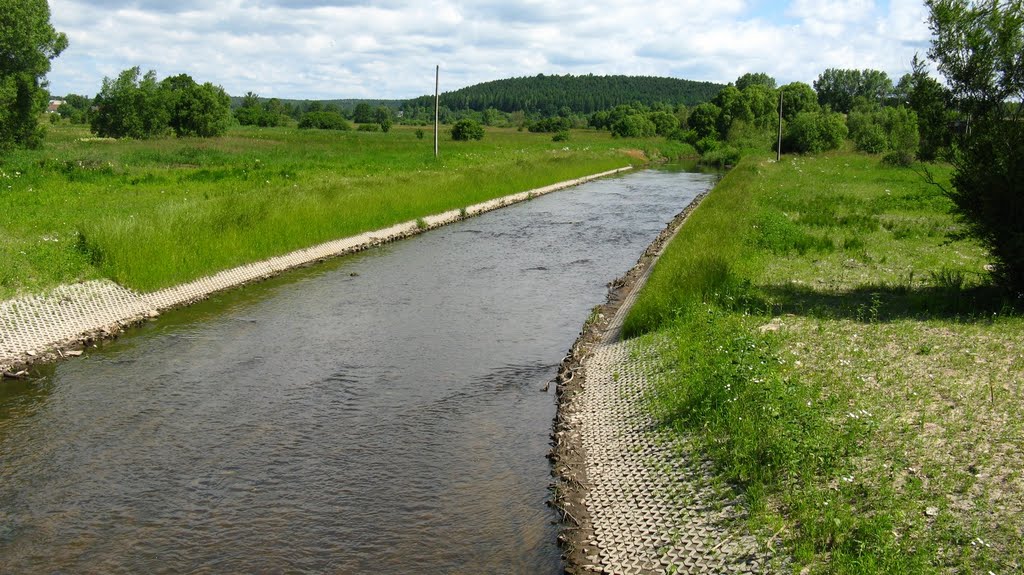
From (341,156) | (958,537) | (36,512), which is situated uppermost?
(341,156)

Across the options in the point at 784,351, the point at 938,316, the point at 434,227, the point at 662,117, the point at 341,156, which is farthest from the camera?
the point at 662,117

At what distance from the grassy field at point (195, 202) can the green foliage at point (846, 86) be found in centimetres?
11926

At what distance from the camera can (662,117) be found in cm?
12875

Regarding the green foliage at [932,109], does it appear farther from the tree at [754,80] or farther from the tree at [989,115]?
the tree at [754,80]

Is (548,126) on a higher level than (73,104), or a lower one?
lower

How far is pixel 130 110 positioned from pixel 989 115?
68648 millimetres

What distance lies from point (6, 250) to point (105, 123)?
63.7 meters

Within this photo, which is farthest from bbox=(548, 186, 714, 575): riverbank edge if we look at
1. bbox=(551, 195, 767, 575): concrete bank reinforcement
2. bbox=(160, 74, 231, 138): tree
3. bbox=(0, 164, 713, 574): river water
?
bbox=(160, 74, 231, 138): tree

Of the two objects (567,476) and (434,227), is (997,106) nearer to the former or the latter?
(567,476)

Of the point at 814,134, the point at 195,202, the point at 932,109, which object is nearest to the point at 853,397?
the point at 932,109

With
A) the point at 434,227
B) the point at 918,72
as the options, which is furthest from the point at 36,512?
the point at 434,227

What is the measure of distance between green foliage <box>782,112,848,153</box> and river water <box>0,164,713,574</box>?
2684 inches

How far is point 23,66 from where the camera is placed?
45562mm

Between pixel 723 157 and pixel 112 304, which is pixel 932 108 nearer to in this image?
pixel 112 304
